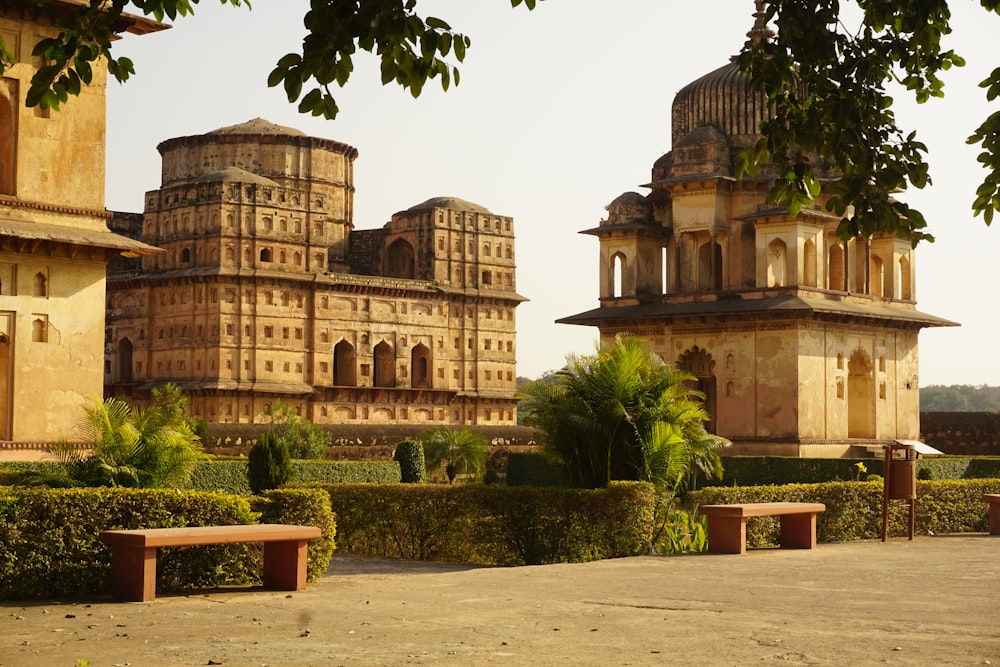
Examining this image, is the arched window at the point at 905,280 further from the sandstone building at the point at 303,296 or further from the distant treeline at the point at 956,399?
the distant treeline at the point at 956,399

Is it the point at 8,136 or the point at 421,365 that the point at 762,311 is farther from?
the point at 421,365

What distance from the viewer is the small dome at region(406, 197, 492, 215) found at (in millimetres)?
54219

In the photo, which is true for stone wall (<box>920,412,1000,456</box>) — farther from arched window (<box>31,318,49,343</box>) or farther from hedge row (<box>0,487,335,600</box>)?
hedge row (<box>0,487,335,600</box>)

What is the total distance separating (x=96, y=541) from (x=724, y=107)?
987 inches

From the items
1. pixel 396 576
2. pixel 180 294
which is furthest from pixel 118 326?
pixel 396 576

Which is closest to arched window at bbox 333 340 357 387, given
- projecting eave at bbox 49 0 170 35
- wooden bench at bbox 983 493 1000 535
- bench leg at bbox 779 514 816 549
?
projecting eave at bbox 49 0 170 35

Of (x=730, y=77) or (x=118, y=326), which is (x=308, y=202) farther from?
(x=730, y=77)

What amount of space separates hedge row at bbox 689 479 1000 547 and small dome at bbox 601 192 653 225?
15.2 meters

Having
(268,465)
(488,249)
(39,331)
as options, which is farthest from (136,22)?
(488,249)

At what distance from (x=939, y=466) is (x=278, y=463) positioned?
13.6 m

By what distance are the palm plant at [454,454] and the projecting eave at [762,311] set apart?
429 cm

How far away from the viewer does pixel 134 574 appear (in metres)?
10.4

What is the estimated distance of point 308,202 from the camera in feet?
157

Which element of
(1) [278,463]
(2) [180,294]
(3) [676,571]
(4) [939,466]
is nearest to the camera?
(3) [676,571]
